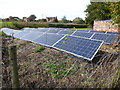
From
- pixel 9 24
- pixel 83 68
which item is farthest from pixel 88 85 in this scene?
pixel 9 24

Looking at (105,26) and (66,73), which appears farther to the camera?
(105,26)

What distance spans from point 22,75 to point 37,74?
0.44m

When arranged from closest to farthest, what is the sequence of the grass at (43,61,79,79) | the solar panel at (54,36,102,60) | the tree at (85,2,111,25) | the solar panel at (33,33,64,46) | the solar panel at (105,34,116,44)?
the grass at (43,61,79,79) < the solar panel at (54,36,102,60) < the solar panel at (33,33,64,46) < the solar panel at (105,34,116,44) < the tree at (85,2,111,25)

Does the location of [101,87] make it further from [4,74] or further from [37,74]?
[4,74]

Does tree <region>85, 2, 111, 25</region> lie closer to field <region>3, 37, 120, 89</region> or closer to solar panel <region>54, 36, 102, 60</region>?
solar panel <region>54, 36, 102, 60</region>

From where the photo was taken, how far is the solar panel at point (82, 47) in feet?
15.0

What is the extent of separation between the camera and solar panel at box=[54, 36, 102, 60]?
457cm

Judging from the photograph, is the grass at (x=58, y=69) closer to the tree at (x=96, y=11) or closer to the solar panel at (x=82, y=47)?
the solar panel at (x=82, y=47)

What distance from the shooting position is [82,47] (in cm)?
517

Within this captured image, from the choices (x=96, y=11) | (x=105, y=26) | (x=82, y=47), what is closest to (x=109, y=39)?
(x=82, y=47)

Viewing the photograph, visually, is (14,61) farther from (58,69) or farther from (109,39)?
(109,39)

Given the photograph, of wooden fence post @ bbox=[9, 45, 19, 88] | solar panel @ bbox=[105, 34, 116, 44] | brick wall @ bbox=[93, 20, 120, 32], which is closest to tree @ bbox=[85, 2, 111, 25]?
brick wall @ bbox=[93, 20, 120, 32]

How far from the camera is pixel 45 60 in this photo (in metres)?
4.63

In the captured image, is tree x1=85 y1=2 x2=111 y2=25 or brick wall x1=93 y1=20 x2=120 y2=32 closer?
brick wall x1=93 y1=20 x2=120 y2=32
